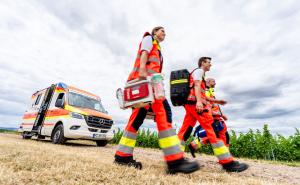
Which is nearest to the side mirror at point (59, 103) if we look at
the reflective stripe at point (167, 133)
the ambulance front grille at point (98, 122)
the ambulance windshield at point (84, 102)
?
the ambulance windshield at point (84, 102)

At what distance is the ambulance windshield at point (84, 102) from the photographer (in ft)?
32.2

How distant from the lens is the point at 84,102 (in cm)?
1024

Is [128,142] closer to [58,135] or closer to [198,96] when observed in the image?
[198,96]

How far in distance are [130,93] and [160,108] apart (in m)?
0.49

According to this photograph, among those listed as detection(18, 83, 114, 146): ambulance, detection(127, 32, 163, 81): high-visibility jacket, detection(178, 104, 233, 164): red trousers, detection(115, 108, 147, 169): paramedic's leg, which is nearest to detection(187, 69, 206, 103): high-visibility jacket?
detection(178, 104, 233, 164): red trousers

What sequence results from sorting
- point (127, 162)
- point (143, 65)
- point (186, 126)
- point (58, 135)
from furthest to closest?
point (58, 135) < point (186, 126) < point (127, 162) < point (143, 65)

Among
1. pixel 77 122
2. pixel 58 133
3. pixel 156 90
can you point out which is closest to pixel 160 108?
pixel 156 90

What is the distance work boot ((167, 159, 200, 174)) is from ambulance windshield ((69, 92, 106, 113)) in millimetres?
7340

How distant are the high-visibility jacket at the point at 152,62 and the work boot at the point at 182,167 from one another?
1290mm

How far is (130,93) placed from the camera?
11.3 feet

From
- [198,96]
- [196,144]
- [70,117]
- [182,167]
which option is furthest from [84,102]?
[182,167]

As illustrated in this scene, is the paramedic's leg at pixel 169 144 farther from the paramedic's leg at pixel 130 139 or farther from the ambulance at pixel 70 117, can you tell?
the ambulance at pixel 70 117

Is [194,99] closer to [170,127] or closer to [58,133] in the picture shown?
[170,127]

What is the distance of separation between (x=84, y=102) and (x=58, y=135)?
176 cm
